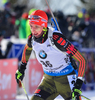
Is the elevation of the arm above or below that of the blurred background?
above

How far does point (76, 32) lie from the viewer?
7.74 meters

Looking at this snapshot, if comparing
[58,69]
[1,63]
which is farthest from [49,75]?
[1,63]

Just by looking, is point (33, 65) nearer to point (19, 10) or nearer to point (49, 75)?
point (49, 75)

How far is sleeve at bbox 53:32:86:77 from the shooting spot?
9.16 feet

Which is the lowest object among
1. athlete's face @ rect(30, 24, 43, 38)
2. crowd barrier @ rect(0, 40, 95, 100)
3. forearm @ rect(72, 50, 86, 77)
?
crowd barrier @ rect(0, 40, 95, 100)

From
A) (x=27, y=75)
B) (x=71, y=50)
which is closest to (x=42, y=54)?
(x=71, y=50)

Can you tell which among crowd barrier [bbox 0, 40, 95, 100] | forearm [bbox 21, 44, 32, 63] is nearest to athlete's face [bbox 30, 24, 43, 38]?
forearm [bbox 21, 44, 32, 63]

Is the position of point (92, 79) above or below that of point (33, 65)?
below

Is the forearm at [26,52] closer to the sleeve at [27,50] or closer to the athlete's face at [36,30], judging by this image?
the sleeve at [27,50]

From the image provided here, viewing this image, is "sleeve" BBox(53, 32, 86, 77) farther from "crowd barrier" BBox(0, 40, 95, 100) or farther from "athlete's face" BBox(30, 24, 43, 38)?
"crowd barrier" BBox(0, 40, 95, 100)

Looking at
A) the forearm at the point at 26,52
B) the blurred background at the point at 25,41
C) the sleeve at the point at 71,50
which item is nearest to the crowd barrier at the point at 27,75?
the blurred background at the point at 25,41

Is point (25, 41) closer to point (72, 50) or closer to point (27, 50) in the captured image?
point (27, 50)

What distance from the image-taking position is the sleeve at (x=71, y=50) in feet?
9.16

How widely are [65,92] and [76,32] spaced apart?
4937mm
